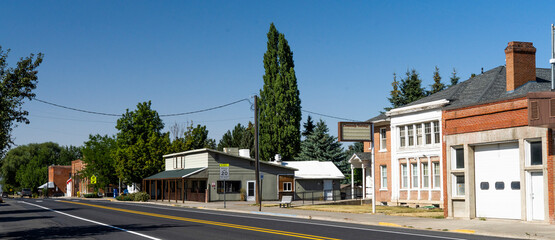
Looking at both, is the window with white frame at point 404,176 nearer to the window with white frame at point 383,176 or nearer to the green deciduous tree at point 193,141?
the window with white frame at point 383,176

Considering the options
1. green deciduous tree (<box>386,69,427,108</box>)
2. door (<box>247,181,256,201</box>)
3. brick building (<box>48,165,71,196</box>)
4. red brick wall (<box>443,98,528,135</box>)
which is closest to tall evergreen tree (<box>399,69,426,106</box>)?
green deciduous tree (<box>386,69,427,108</box>)

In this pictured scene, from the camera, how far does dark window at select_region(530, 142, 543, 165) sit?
22.7 metres

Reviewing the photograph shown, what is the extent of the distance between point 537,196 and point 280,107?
5146 centimetres

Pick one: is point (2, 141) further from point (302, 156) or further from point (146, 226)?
point (302, 156)

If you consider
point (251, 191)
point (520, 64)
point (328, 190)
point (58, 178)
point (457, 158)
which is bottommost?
point (58, 178)

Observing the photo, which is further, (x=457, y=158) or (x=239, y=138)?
(x=239, y=138)

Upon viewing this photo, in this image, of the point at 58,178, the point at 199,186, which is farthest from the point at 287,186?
the point at 58,178

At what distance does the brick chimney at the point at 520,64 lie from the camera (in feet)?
107

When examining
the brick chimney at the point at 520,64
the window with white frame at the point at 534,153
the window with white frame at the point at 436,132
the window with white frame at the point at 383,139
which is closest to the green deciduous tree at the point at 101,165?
the window with white frame at the point at 383,139

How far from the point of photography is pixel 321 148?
253ft

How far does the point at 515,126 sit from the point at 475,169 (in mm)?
3173

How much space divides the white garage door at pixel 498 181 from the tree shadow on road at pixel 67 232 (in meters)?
13.5

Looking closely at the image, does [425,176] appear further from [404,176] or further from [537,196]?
[537,196]

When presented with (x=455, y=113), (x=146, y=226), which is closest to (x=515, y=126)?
(x=455, y=113)
